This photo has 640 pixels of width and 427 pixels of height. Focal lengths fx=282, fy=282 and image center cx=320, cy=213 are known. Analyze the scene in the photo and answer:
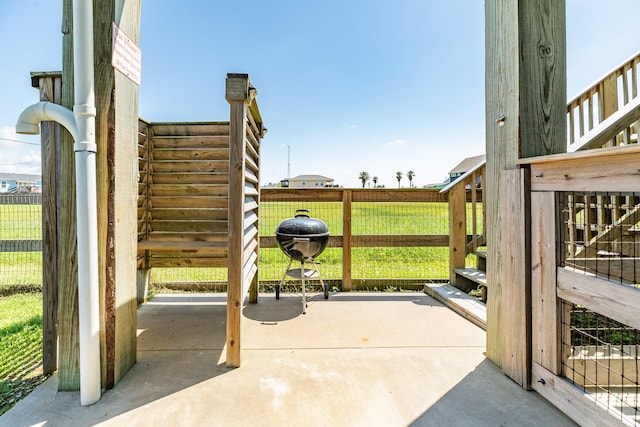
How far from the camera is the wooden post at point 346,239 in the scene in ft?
11.7

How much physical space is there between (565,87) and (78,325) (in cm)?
336

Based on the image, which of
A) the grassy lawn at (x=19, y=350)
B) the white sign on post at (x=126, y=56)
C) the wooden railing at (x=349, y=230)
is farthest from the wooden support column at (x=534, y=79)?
the grassy lawn at (x=19, y=350)

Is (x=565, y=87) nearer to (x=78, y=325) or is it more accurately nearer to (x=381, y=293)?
(x=381, y=293)

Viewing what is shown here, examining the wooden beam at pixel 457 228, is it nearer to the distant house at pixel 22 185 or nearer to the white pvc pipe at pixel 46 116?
the white pvc pipe at pixel 46 116

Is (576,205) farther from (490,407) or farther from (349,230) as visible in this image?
(490,407)


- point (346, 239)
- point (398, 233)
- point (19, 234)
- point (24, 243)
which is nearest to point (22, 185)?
point (19, 234)

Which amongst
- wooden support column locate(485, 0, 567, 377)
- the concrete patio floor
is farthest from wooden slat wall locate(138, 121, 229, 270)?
wooden support column locate(485, 0, 567, 377)

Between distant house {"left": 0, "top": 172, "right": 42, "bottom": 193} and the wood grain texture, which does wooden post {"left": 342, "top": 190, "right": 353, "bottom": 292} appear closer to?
the wood grain texture

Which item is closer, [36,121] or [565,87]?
[36,121]

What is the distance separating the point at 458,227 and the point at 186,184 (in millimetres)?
3246

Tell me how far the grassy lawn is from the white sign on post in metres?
2.02

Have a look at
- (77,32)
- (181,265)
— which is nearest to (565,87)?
(77,32)

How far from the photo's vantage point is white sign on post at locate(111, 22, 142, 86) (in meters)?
1.70

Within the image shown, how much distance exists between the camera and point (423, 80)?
20.8 feet
